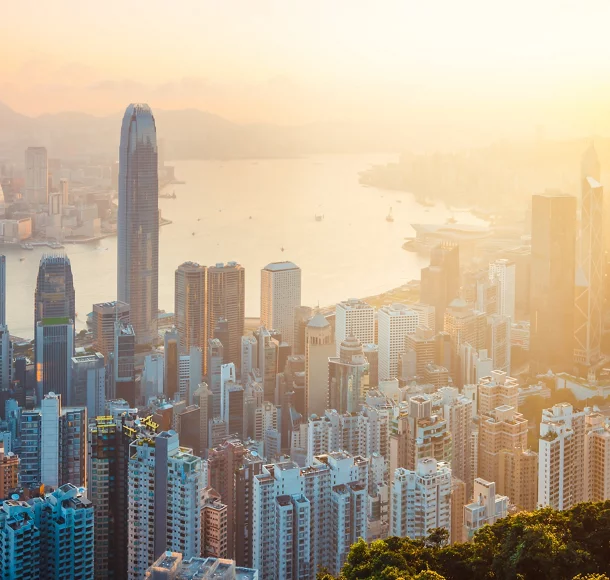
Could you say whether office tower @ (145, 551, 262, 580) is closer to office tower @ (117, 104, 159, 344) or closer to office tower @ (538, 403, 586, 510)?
office tower @ (538, 403, 586, 510)

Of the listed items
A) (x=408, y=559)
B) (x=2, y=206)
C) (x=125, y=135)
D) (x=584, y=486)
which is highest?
(x=125, y=135)

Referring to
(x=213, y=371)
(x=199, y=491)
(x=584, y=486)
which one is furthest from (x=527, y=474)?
(x=213, y=371)

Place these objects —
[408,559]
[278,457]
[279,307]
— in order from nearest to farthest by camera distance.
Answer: [408,559], [278,457], [279,307]

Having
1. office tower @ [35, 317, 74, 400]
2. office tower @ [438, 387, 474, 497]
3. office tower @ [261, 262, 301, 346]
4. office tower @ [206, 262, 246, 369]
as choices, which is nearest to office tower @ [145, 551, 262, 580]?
office tower @ [438, 387, 474, 497]

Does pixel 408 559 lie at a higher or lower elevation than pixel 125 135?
lower

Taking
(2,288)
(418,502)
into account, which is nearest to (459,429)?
(418,502)

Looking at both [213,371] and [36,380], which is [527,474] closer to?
[213,371]

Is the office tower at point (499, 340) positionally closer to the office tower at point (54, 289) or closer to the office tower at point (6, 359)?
the office tower at point (54, 289)
